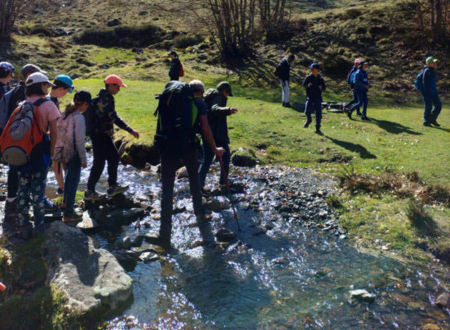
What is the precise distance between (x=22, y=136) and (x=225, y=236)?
398cm

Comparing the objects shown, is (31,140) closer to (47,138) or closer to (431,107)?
(47,138)

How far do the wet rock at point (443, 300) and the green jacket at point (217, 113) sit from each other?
5.27 m

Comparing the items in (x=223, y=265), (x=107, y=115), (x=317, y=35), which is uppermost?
(x=317, y=35)

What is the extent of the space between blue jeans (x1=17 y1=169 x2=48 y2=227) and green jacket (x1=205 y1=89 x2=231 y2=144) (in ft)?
12.7

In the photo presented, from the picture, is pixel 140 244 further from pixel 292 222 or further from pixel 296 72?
pixel 296 72

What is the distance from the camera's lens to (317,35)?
Answer: 1291 inches

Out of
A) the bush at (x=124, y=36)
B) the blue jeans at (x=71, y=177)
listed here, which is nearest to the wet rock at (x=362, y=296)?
the blue jeans at (x=71, y=177)

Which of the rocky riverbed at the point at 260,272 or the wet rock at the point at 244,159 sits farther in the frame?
the wet rock at the point at 244,159

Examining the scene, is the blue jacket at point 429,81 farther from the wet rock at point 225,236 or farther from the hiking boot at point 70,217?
the hiking boot at point 70,217

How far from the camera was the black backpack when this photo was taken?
22.9ft

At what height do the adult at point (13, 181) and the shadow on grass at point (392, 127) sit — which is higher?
the adult at point (13, 181)

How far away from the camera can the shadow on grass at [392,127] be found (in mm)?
15514

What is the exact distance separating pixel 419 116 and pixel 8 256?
17684 mm

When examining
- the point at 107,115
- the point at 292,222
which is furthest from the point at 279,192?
the point at 107,115
